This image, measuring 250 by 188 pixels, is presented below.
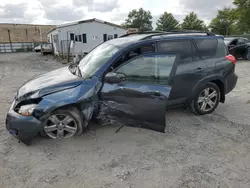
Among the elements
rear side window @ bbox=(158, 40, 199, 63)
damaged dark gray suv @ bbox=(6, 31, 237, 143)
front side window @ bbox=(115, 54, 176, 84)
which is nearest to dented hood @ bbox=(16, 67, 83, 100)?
damaged dark gray suv @ bbox=(6, 31, 237, 143)

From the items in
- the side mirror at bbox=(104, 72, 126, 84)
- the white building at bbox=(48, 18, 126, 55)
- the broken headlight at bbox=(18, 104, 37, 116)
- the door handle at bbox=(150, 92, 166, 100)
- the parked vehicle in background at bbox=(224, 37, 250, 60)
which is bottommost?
the broken headlight at bbox=(18, 104, 37, 116)

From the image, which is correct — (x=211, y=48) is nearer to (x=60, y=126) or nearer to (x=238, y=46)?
(x=60, y=126)

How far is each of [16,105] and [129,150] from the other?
188cm

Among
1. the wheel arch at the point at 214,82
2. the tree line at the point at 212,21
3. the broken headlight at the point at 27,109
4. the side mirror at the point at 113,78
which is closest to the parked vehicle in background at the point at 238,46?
the wheel arch at the point at 214,82

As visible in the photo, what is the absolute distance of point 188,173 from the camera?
94.8 inches

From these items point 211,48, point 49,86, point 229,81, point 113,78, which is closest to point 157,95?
point 113,78

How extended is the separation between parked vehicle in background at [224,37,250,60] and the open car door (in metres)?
11.1

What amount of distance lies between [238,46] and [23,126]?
45.0 ft

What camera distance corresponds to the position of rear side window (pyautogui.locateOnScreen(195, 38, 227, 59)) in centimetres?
381

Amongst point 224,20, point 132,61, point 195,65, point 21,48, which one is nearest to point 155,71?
point 132,61

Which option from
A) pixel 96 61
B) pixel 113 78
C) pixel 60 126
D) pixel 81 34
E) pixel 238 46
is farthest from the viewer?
pixel 81 34

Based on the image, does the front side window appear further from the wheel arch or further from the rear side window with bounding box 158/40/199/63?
the wheel arch

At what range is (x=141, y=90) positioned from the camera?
304 centimetres

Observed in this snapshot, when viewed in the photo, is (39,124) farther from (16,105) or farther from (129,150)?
(129,150)
